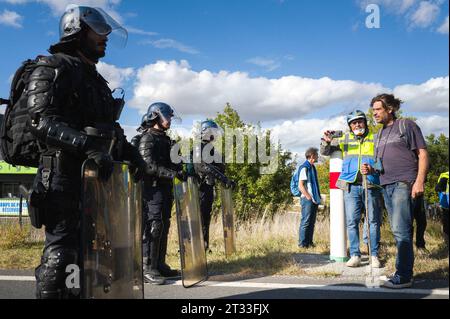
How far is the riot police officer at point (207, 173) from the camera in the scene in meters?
6.33

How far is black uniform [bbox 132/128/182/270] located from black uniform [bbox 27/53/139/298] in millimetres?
1900

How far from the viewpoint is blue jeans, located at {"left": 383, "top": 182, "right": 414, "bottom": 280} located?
4.14 meters

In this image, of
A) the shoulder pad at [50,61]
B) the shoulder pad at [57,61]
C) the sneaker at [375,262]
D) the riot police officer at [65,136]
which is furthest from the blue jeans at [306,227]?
the shoulder pad at [50,61]

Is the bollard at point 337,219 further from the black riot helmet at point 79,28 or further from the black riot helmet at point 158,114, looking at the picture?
the black riot helmet at point 79,28

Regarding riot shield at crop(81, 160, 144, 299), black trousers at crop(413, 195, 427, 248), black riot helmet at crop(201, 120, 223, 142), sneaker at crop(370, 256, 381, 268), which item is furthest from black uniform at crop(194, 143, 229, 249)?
riot shield at crop(81, 160, 144, 299)

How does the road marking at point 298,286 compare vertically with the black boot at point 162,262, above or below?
below

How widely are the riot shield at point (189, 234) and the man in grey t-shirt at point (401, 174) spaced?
188 centimetres

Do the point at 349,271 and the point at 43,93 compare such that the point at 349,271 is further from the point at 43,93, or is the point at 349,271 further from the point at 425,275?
the point at 43,93

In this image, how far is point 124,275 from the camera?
274 centimetres

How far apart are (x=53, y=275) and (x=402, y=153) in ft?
11.1

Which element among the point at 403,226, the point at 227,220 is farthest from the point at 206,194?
the point at 403,226

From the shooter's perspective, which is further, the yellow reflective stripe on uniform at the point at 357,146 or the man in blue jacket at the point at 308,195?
the man in blue jacket at the point at 308,195

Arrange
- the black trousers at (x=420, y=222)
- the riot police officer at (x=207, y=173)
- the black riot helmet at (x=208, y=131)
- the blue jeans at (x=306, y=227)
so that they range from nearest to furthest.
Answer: the riot police officer at (x=207, y=173) < the black trousers at (x=420, y=222) < the black riot helmet at (x=208, y=131) < the blue jeans at (x=306, y=227)

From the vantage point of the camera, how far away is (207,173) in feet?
20.7
